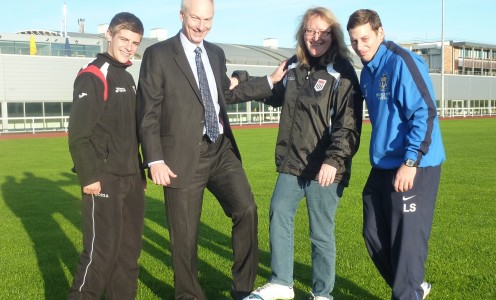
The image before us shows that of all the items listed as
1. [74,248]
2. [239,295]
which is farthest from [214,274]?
[74,248]

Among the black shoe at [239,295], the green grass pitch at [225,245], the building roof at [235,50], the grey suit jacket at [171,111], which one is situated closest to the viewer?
the grey suit jacket at [171,111]

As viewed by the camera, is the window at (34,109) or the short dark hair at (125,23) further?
the window at (34,109)

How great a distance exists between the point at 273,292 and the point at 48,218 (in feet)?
17.4

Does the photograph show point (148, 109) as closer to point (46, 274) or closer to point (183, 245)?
point (183, 245)

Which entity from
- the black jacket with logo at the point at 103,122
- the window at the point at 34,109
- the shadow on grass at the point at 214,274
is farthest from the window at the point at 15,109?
the black jacket with logo at the point at 103,122

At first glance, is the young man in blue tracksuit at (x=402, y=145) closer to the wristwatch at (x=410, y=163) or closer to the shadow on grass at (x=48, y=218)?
the wristwatch at (x=410, y=163)

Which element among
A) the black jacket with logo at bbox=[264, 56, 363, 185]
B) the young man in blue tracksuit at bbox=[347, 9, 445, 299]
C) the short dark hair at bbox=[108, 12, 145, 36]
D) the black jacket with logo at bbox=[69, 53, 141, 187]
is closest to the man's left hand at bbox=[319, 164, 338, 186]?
the black jacket with logo at bbox=[264, 56, 363, 185]

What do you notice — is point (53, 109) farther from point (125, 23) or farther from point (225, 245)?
point (125, 23)

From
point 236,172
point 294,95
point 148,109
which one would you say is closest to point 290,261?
point 236,172

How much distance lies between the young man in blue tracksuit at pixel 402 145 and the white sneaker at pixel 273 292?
901 mm

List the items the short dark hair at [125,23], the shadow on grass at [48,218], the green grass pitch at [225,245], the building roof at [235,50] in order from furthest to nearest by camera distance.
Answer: the building roof at [235,50] < the shadow on grass at [48,218] < the green grass pitch at [225,245] < the short dark hair at [125,23]

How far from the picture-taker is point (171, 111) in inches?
178

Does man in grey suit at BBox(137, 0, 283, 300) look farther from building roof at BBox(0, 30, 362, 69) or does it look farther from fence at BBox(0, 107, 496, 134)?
building roof at BBox(0, 30, 362, 69)

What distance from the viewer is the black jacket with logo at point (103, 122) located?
13.7 ft
